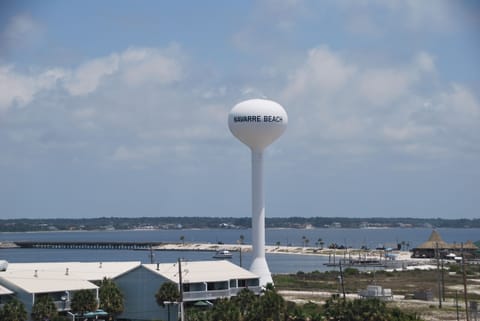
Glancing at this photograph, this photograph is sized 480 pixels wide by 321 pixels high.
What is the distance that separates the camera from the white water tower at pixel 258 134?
77.1 metres

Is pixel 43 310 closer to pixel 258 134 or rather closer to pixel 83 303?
pixel 83 303

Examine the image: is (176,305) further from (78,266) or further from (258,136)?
(258,136)

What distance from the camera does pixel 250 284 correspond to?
67.8 m

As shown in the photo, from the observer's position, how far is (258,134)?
7769 cm

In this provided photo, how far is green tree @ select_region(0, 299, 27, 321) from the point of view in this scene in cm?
4803

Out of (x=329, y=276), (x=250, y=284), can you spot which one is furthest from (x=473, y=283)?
(x=250, y=284)

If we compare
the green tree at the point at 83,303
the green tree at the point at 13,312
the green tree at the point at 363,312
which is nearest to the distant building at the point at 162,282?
the green tree at the point at 83,303

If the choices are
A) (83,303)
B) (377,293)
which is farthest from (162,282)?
(377,293)

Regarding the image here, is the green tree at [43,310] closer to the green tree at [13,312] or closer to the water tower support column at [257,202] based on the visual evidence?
the green tree at [13,312]

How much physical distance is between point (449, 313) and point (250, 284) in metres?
15.3

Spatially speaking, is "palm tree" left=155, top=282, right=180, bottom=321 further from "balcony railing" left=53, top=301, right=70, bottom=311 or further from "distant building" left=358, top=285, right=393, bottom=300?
"distant building" left=358, top=285, right=393, bottom=300

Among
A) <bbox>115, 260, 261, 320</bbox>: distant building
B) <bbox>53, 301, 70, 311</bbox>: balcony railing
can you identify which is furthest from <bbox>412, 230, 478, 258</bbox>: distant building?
<bbox>53, 301, 70, 311</bbox>: balcony railing

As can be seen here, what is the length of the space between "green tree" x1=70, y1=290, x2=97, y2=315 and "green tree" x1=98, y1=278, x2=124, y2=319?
6.02 ft

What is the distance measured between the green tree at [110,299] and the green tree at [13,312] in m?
7.30
